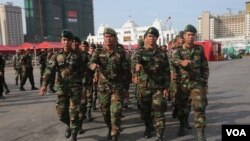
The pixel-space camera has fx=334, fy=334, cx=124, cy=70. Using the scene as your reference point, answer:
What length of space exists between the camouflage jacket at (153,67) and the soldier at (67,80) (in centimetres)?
105

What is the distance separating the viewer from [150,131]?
6.12 meters

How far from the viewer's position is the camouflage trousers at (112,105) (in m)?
5.52

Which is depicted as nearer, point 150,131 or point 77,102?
point 77,102

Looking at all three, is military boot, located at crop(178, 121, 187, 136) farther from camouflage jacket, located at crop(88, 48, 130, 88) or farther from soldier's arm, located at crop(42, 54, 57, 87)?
soldier's arm, located at crop(42, 54, 57, 87)

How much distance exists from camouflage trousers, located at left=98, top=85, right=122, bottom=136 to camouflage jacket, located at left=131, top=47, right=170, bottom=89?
52 centimetres

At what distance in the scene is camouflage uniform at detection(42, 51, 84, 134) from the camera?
5.70m

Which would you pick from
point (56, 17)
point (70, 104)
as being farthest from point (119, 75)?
point (56, 17)

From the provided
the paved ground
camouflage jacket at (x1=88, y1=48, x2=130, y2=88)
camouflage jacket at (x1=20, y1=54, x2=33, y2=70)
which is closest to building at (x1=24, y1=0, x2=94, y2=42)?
camouflage jacket at (x1=20, y1=54, x2=33, y2=70)

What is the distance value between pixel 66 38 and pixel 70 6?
117476 mm

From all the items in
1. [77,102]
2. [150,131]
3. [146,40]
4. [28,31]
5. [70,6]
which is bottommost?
[150,131]

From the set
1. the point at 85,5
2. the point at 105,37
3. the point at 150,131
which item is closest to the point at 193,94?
the point at 150,131

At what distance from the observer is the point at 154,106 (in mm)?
5594

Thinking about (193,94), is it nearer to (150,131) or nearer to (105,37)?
(150,131)

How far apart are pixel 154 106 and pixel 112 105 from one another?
2.31 ft
